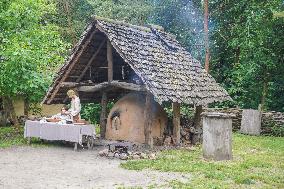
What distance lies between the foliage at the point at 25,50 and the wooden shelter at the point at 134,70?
1346mm

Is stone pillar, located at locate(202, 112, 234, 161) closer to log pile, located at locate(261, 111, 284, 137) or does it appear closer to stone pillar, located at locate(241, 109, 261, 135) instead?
stone pillar, located at locate(241, 109, 261, 135)

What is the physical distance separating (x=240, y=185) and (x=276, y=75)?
58.0ft

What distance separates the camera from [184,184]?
926 cm

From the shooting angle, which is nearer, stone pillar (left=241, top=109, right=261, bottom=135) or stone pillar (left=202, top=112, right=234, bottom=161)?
stone pillar (left=202, top=112, right=234, bottom=161)

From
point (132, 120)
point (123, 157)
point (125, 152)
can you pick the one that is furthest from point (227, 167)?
point (132, 120)

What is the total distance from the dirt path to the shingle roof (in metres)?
2.75

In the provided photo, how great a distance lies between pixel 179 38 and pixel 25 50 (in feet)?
52.2

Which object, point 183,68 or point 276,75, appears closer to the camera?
point 183,68

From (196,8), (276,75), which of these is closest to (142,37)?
(276,75)

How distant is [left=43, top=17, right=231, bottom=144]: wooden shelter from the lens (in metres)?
13.5

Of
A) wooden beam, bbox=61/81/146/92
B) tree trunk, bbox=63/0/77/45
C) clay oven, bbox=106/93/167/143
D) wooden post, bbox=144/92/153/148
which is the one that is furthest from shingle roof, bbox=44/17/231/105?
tree trunk, bbox=63/0/77/45

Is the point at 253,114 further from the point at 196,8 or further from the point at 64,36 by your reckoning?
the point at 64,36

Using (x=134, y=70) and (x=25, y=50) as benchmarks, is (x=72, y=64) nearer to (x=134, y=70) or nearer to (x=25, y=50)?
(x=25, y=50)

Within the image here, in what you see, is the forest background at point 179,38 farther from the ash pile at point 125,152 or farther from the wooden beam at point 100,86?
the ash pile at point 125,152
